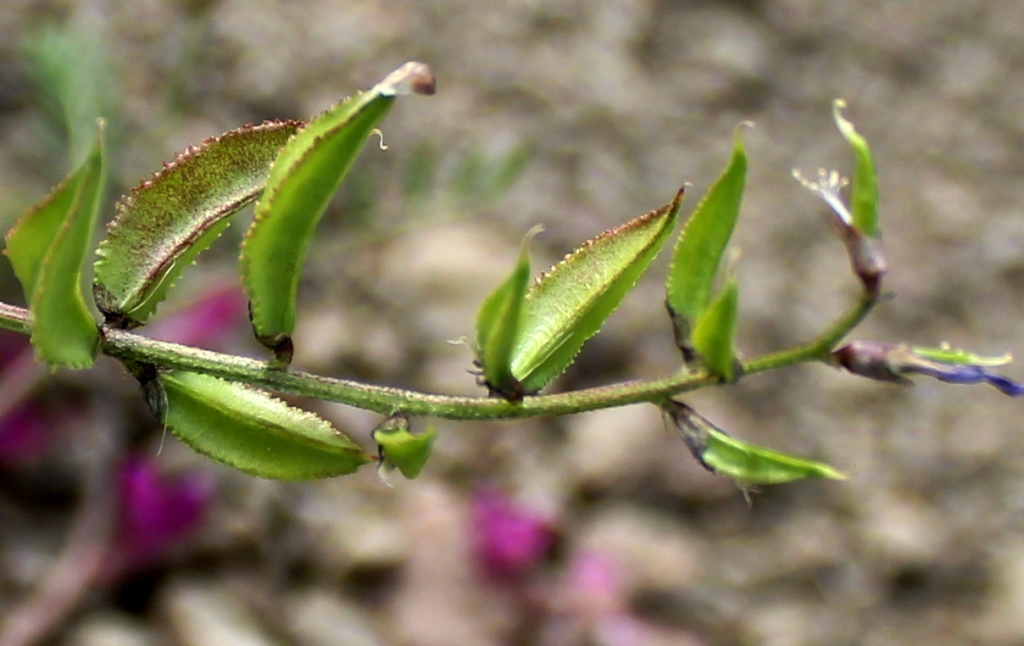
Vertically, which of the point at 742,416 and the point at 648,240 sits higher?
the point at 648,240

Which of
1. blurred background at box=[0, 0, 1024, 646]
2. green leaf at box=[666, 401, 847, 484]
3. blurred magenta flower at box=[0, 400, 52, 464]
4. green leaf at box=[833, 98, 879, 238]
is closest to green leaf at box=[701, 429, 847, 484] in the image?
green leaf at box=[666, 401, 847, 484]

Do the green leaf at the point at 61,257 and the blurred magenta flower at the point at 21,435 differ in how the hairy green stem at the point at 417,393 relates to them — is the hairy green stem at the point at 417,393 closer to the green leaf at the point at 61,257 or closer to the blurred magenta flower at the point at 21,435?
the green leaf at the point at 61,257

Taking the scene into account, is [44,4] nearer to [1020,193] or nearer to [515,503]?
[515,503]

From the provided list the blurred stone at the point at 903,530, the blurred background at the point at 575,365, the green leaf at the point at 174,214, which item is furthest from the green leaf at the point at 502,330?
the blurred stone at the point at 903,530

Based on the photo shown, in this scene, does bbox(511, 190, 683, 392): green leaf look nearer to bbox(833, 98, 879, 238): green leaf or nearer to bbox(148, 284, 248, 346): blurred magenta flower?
bbox(833, 98, 879, 238): green leaf

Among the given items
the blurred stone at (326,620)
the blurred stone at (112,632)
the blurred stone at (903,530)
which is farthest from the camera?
the blurred stone at (903,530)

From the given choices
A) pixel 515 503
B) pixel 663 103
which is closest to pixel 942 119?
pixel 663 103
